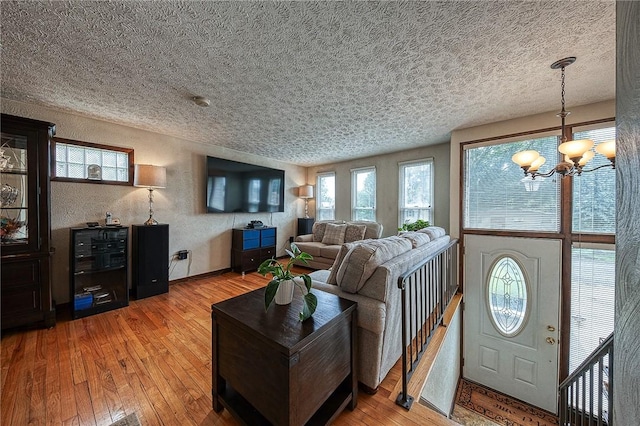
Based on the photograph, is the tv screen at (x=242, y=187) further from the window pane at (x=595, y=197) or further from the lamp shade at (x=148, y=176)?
the window pane at (x=595, y=197)

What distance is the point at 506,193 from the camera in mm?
3133

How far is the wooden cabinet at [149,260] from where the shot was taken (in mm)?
3160

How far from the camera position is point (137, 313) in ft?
8.94

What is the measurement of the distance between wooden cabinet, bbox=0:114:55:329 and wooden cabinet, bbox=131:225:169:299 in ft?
2.84

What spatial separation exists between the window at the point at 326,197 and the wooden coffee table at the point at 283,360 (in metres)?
4.45

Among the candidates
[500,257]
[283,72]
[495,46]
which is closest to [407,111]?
[495,46]

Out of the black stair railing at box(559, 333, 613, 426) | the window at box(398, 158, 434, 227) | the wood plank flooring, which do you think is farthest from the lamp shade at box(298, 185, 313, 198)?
the black stair railing at box(559, 333, 613, 426)

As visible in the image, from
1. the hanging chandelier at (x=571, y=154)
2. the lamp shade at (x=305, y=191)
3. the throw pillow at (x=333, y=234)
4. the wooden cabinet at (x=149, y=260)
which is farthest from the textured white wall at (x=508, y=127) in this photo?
the wooden cabinet at (x=149, y=260)

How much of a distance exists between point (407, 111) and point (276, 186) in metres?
3.27

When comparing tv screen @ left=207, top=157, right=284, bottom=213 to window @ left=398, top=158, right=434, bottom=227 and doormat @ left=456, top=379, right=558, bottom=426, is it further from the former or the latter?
doormat @ left=456, top=379, right=558, bottom=426

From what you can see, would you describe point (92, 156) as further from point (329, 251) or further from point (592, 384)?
point (592, 384)

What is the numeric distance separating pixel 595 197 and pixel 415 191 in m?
2.36

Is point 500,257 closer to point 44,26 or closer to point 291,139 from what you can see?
point 291,139

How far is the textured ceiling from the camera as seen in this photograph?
1.34 metres
